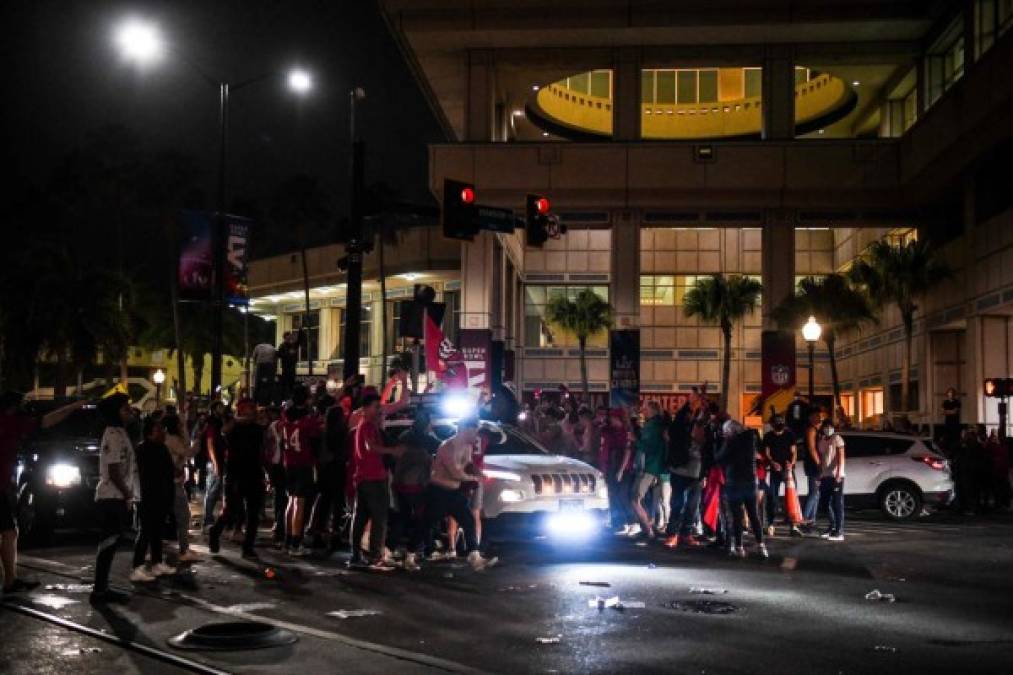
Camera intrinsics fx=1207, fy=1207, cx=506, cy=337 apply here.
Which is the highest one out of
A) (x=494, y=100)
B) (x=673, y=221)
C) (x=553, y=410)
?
(x=494, y=100)

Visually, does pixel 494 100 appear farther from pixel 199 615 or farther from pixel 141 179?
pixel 199 615

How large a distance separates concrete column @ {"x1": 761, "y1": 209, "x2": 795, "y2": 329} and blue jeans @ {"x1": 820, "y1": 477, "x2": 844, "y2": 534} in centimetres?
2961

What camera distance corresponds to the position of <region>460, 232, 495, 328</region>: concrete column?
4722cm

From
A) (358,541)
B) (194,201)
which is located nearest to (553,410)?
(358,541)

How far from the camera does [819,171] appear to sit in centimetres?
4584

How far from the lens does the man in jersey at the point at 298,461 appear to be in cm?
1454

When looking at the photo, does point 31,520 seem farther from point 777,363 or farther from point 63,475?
point 777,363

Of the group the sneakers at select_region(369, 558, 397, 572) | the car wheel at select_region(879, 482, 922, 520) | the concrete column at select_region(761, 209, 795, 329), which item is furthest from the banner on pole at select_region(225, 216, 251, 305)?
the concrete column at select_region(761, 209, 795, 329)

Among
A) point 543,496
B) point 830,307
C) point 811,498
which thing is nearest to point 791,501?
point 811,498

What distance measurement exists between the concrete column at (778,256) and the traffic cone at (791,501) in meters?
29.0

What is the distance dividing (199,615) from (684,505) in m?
8.09

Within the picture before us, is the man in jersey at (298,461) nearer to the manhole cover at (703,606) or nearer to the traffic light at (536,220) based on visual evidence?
the manhole cover at (703,606)

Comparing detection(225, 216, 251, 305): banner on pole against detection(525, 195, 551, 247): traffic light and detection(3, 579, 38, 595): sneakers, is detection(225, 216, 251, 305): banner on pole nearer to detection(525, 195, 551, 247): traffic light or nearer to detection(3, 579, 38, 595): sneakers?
detection(525, 195, 551, 247): traffic light

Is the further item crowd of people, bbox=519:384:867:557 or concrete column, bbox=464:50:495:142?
concrete column, bbox=464:50:495:142
